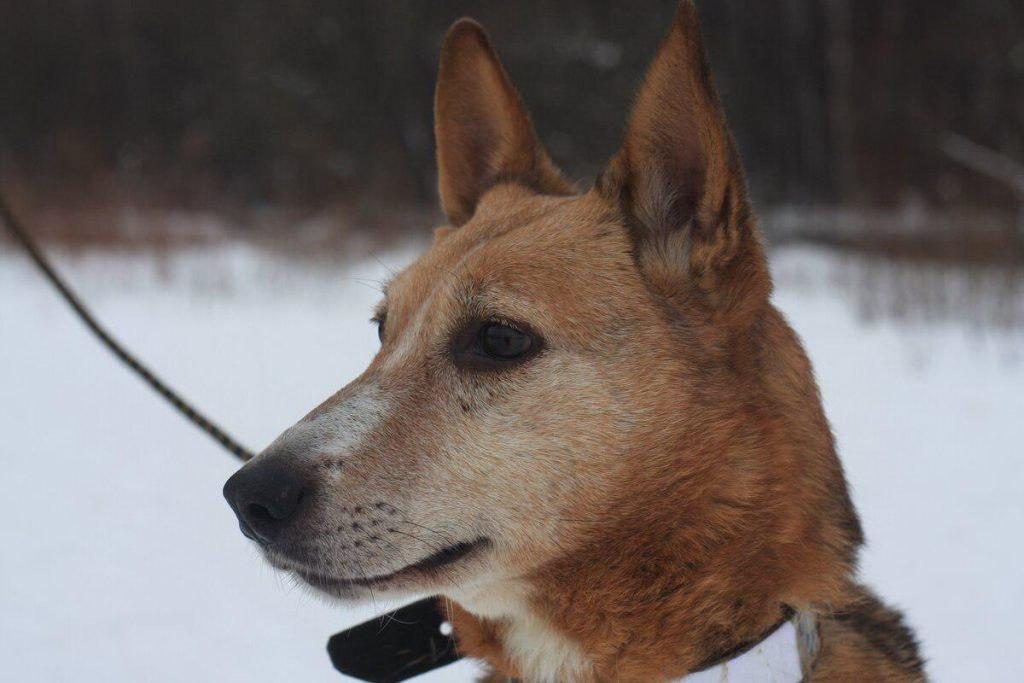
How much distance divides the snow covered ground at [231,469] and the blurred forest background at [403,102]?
456cm

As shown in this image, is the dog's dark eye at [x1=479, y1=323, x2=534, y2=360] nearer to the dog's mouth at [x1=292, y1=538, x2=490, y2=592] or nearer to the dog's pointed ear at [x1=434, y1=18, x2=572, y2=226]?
the dog's mouth at [x1=292, y1=538, x2=490, y2=592]

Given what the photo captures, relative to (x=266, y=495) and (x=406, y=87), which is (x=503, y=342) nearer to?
(x=266, y=495)

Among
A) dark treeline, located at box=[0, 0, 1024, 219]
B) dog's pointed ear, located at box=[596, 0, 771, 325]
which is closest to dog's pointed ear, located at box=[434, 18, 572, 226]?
dog's pointed ear, located at box=[596, 0, 771, 325]

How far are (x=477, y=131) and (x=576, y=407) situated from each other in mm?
1296

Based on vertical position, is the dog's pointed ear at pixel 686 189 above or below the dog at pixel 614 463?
above

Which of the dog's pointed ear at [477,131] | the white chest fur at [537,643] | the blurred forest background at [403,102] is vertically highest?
the blurred forest background at [403,102]

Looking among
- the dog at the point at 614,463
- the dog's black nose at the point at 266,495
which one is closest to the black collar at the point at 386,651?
the dog at the point at 614,463

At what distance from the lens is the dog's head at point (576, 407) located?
6.68 ft

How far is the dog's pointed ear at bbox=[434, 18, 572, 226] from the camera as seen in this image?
111 inches

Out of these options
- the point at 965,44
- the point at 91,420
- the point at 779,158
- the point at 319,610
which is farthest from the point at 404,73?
the point at 319,610

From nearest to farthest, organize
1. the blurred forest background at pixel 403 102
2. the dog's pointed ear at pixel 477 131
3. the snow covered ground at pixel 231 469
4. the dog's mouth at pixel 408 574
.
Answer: the dog's mouth at pixel 408 574, the dog's pointed ear at pixel 477 131, the snow covered ground at pixel 231 469, the blurred forest background at pixel 403 102

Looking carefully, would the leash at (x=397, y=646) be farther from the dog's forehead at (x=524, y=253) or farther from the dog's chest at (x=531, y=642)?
the dog's forehead at (x=524, y=253)

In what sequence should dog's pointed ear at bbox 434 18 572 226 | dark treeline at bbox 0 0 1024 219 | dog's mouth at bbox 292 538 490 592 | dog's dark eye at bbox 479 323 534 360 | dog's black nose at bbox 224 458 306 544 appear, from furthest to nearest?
1. dark treeline at bbox 0 0 1024 219
2. dog's pointed ear at bbox 434 18 572 226
3. dog's dark eye at bbox 479 323 534 360
4. dog's mouth at bbox 292 538 490 592
5. dog's black nose at bbox 224 458 306 544

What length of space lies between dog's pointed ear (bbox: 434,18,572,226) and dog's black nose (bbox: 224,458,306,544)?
137cm
